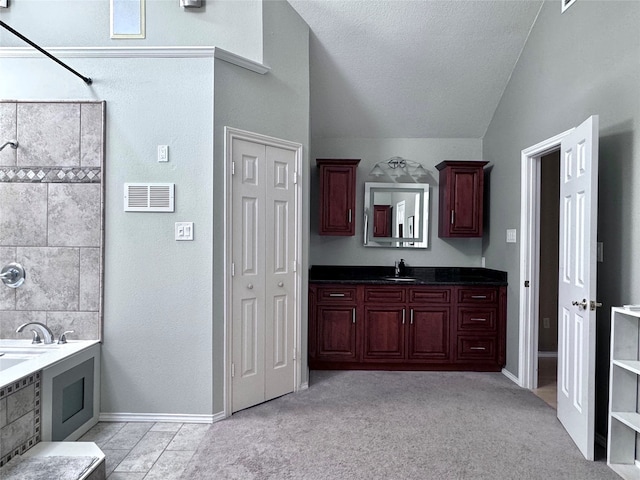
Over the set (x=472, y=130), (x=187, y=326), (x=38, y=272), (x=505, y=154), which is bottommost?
(x=187, y=326)

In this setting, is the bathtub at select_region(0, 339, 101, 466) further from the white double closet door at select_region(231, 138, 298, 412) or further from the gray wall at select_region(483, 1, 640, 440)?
the gray wall at select_region(483, 1, 640, 440)

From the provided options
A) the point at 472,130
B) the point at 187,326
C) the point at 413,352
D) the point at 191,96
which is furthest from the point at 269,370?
the point at 472,130

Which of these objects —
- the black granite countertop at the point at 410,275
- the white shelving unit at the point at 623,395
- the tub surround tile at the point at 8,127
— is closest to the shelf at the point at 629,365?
the white shelving unit at the point at 623,395

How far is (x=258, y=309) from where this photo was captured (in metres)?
3.40

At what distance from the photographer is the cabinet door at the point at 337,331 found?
4285mm

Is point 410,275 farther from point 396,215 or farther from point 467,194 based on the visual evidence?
point 467,194

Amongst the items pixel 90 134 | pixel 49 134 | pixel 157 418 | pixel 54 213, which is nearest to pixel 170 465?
pixel 157 418

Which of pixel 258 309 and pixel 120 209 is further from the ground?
pixel 120 209

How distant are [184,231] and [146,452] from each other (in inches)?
54.7

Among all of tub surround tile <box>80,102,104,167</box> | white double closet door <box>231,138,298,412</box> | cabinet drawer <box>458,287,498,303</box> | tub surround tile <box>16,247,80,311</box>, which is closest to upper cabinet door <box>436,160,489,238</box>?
cabinet drawer <box>458,287,498,303</box>

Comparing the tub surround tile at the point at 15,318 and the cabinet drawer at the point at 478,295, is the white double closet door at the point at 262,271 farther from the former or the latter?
the cabinet drawer at the point at 478,295

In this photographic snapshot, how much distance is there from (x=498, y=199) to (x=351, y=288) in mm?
1729

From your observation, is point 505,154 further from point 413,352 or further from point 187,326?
point 187,326

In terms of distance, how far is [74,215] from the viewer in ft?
10.1
